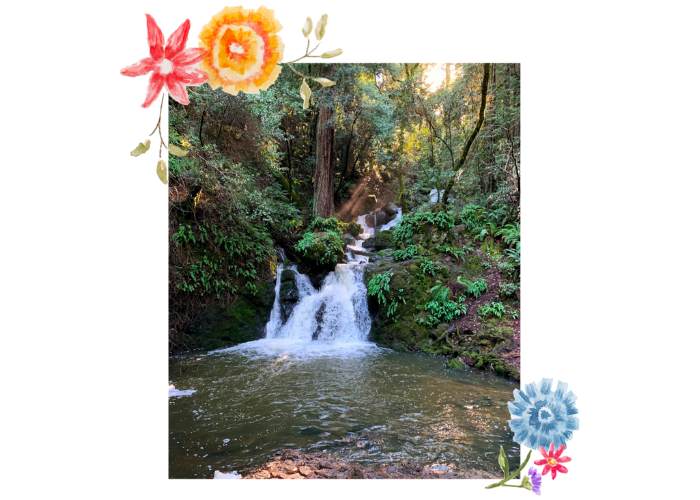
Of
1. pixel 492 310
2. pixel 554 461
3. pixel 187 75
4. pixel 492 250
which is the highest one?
pixel 187 75

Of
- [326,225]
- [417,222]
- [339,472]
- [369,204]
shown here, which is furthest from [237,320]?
[369,204]

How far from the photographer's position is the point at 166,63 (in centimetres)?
136

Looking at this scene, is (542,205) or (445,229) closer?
(542,205)

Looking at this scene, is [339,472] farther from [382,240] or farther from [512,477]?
[382,240]

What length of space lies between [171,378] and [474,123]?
5025 mm

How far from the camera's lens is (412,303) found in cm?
658

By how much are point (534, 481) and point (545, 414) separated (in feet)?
1.26

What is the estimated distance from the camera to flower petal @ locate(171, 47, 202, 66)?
135 centimetres

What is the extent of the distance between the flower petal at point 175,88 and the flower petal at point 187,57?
57mm

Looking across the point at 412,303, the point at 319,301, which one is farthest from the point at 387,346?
the point at 319,301

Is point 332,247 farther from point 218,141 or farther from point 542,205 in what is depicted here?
point 542,205

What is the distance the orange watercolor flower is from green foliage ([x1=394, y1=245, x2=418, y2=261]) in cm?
639

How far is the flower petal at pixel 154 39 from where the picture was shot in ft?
4.41

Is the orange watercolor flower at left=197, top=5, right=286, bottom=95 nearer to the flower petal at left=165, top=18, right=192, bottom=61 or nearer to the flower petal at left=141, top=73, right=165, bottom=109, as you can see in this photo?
the flower petal at left=165, top=18, right=192, bottom=61
